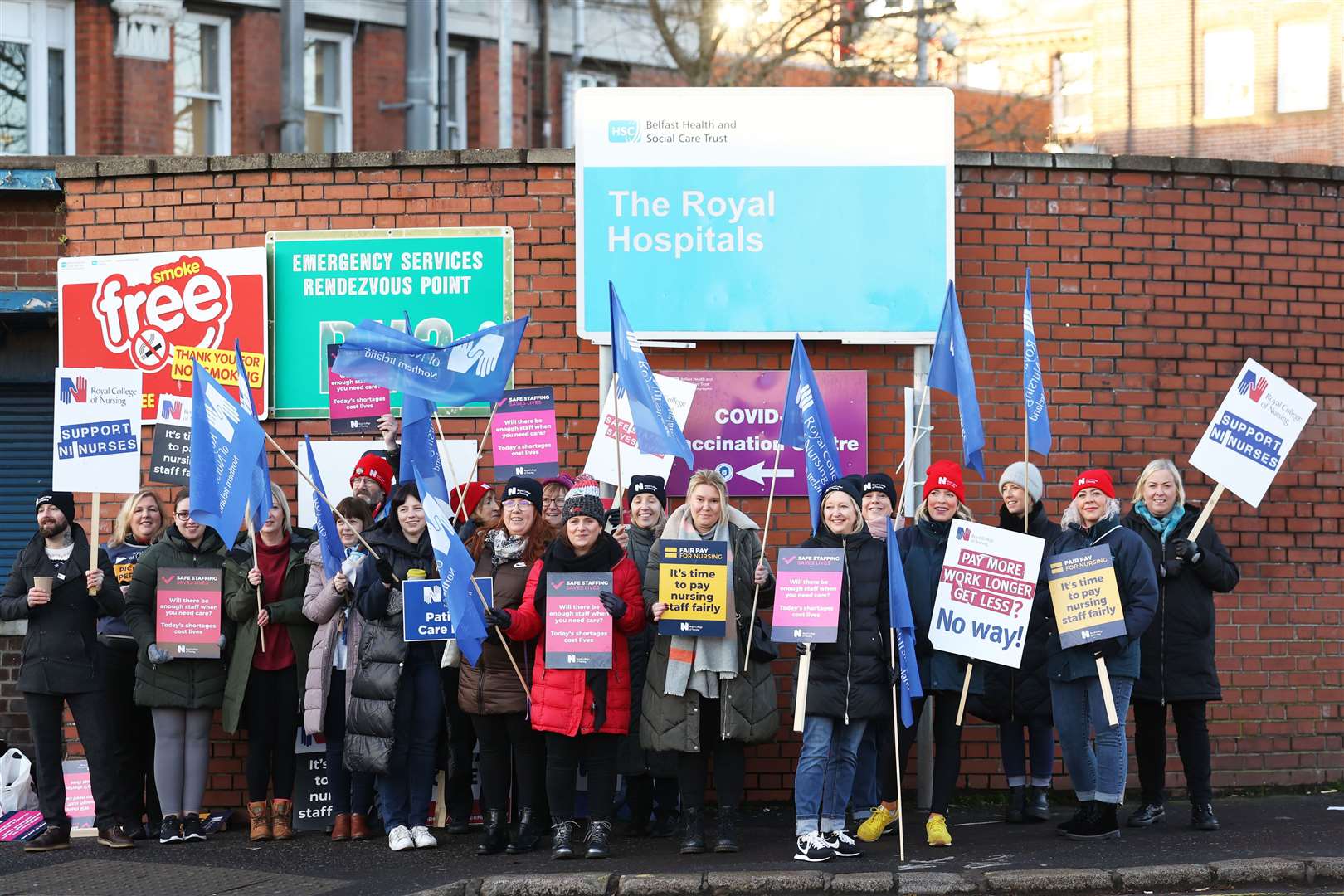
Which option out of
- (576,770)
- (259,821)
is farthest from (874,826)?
(259,821)

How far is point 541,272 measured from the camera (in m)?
10.4

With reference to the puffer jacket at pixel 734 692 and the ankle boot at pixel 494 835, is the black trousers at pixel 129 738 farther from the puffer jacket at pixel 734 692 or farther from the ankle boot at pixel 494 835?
the puffer jacket at pixel 734 692

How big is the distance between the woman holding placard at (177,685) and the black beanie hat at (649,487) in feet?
7.04

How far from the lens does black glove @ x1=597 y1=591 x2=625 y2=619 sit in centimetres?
849

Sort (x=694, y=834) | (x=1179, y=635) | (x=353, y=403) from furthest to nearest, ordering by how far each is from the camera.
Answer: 1. (x=353, y=403)
2. (x=1179, y=635)
3. (x=694, y=834)

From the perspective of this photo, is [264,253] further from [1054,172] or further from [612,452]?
[1054,172]

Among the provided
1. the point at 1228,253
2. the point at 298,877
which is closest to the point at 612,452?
the point at 298,877

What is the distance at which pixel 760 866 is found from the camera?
8.28m

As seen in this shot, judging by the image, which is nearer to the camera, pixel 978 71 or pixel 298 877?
pixel 298 877

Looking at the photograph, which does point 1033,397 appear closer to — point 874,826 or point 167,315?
point 874,826

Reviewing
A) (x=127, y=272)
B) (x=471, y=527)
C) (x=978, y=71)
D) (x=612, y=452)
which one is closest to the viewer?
(x=471, y=527)

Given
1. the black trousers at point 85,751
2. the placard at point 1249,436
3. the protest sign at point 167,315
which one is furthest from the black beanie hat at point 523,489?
the placard at point 1249,436

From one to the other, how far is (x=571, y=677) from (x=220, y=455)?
6.92 ft

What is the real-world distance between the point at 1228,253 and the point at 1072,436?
1441mm
